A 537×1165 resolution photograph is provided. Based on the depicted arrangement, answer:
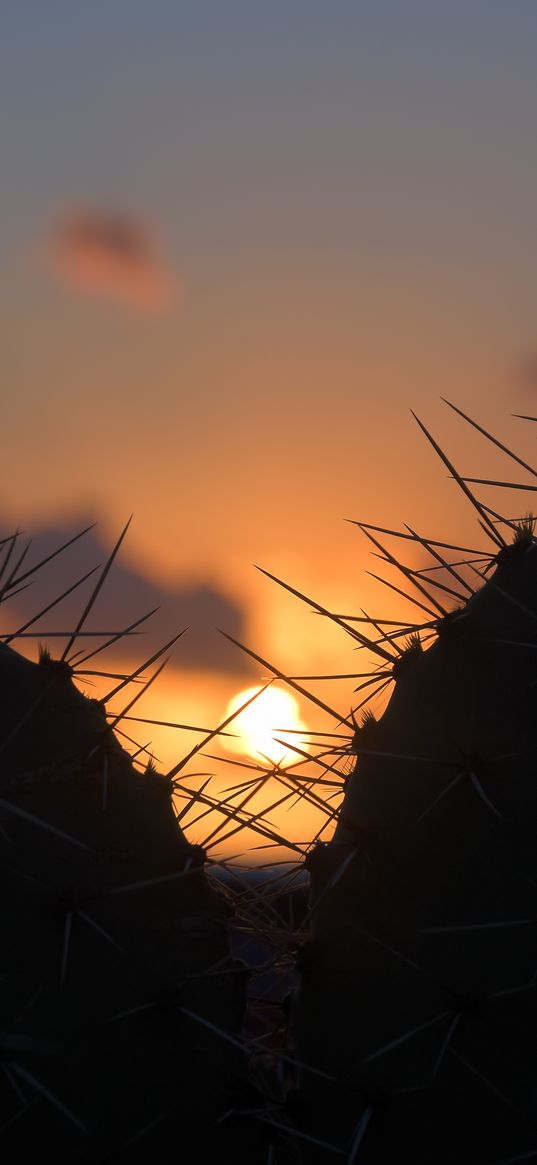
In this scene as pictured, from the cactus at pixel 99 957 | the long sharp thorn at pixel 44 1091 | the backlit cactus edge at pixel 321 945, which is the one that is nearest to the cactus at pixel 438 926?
the backlit cactus edge at pixel 321 945

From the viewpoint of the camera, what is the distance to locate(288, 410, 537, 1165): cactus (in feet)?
4.72

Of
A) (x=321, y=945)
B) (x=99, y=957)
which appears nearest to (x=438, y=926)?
(x=321, y=945)

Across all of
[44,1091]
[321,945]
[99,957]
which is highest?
[321,945]

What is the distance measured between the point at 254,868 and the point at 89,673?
0.41m

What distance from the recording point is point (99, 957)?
4.84ft

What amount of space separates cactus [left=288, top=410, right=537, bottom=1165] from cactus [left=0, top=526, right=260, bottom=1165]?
0.47ft

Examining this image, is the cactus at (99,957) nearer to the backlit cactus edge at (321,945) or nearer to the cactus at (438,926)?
the backlit cactus edge at (321,945)

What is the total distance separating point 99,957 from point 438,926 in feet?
1.52

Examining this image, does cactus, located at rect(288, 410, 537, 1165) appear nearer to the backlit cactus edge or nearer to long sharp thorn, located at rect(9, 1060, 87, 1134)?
the backlit cactus edge

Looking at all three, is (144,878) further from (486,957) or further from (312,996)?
(486,957)

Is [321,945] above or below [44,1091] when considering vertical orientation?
above

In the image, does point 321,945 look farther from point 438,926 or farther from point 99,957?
point 99,957

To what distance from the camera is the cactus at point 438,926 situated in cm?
144

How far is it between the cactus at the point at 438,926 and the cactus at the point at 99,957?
0.14 meters
